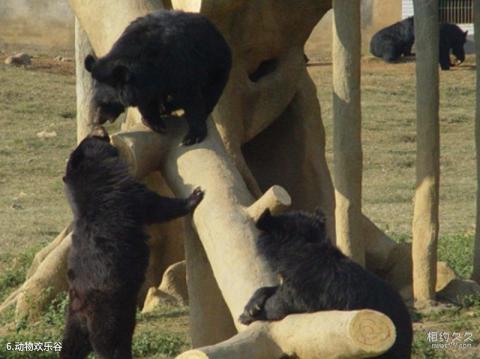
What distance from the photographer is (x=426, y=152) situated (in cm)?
902

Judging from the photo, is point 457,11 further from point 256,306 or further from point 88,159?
point 256,306

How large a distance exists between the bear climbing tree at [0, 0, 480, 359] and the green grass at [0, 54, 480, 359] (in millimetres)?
822

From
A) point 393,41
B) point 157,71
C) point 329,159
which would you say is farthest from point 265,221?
point 393,41

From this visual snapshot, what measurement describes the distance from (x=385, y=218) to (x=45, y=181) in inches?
185

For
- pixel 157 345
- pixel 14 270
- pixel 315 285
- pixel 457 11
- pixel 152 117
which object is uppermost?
pixel 152 117

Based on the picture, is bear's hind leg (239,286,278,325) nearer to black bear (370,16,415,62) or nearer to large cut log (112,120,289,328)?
large cut log (112,120,289,328)

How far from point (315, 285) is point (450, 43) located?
18836mm

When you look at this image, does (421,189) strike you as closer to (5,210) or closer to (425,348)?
(425,348)

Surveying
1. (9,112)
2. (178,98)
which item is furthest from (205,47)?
(9,112)

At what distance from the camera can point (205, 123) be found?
6895 millimetres

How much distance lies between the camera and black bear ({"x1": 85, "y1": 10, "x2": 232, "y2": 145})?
22.1 ft

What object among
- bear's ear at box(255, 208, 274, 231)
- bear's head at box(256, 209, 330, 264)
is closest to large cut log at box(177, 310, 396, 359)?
bear's head at box(256, 209, 330, 264)

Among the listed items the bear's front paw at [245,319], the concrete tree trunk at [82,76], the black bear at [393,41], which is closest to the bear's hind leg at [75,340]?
the bear's front paw at [245,319]

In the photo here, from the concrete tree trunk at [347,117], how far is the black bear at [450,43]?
15168 millimetres
